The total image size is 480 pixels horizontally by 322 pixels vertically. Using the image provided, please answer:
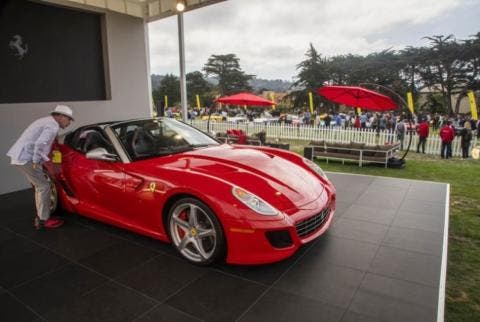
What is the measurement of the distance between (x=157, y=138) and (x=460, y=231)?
4.11 m

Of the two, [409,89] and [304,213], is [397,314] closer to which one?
[304,213]

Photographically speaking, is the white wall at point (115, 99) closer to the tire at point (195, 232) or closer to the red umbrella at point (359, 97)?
the tire at point (195, 232)

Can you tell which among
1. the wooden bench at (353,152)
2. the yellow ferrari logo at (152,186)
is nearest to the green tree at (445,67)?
the wooden bench at (353,152)

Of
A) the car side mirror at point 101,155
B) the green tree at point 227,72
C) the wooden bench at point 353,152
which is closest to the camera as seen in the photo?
the car side mirror at point 101,155

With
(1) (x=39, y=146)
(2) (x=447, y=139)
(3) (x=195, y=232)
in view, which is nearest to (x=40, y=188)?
(1) (x=39, y=146)

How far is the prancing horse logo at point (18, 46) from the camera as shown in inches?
236

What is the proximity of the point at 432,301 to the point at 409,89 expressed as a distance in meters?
47.4

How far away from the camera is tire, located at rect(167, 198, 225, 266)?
2.74m

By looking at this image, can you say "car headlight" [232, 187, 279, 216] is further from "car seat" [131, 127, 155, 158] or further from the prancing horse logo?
the prancing horse logo

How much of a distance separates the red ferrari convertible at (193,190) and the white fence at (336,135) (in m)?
8.93

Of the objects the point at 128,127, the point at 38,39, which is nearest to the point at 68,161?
the point at 128,127

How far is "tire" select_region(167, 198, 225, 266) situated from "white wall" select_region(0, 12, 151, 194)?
4.81m

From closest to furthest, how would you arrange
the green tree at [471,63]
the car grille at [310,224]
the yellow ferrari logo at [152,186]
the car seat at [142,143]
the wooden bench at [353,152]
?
the car grille at [310,224], the yellow ferrari logo at [152,186], the car seat at [142,143], the wooden bench at [353,152], the green tree at [471,63]

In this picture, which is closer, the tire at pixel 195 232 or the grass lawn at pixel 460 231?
the grass lawn at pixel 460 231
